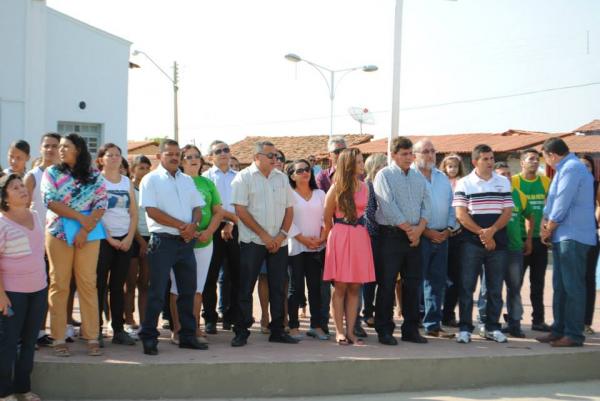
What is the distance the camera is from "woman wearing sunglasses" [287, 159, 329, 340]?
7.46 meters

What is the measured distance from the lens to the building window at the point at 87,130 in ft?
69.6

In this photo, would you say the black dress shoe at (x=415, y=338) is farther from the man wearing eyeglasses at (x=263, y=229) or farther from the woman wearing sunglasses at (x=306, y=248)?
the man wearing eyeglasses at (x=263, y=229)

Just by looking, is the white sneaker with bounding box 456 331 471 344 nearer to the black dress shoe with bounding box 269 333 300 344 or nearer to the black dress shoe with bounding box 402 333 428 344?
the black dress shoe with bounding box 402 333 428 344

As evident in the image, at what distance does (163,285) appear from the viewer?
21.0 ft

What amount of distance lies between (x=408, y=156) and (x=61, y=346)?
11.9 ft

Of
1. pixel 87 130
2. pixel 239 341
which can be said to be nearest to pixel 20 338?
pixel 239 341

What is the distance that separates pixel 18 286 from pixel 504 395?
13.2ft

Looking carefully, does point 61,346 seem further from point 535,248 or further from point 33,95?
point 33,95

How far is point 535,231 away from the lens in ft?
26.9

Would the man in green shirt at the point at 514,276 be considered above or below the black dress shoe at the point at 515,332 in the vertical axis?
above

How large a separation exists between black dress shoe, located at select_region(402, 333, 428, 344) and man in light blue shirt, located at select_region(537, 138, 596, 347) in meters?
1.24

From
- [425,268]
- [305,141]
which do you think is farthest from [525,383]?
[305,141]

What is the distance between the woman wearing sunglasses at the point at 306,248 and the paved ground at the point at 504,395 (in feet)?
4.38

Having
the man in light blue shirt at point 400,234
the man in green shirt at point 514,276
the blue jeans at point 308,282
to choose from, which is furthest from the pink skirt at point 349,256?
the man in green shirt at point 514,276
